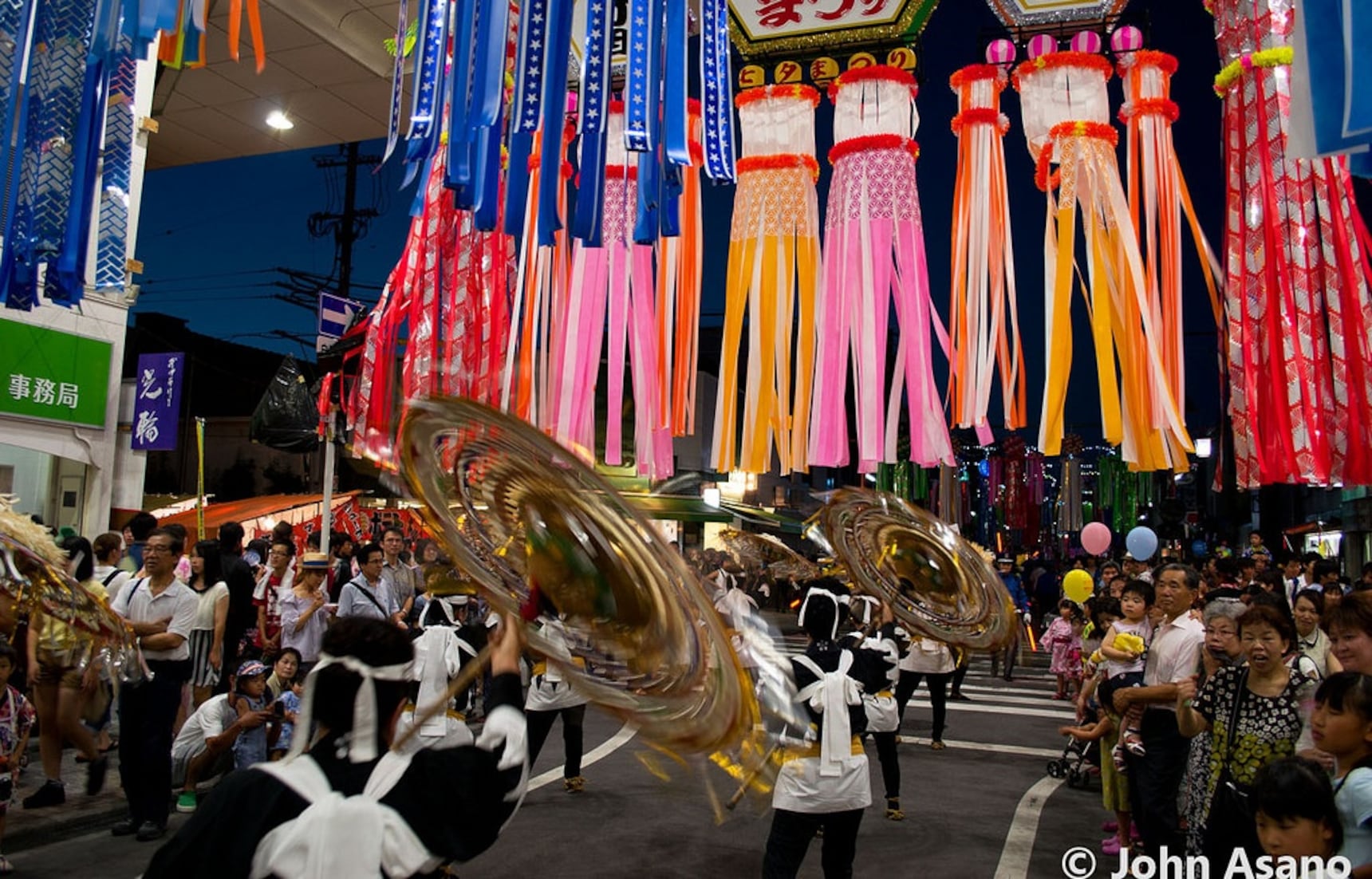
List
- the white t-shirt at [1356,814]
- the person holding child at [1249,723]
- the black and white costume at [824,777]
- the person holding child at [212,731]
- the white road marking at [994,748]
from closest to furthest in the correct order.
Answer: the white t-shirt at [1356,814], the person holding child at [1249,723], the black and white costume at [824,777], the person holding child at [212,731], the white road marking at [994,748]

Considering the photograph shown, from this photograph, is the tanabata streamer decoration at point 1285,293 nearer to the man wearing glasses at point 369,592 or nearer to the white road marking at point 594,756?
the white road marking at point 594,756

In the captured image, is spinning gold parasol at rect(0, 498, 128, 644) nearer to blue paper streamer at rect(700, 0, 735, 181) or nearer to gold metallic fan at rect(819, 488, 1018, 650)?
gold metallic fan at rect(819, 488, 1018, 650)

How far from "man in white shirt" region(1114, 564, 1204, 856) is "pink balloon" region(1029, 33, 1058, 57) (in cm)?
381

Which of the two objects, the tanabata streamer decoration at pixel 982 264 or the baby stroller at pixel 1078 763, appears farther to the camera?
the baby stroller at pixel 1078 763

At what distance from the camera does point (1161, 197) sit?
6.32 metres

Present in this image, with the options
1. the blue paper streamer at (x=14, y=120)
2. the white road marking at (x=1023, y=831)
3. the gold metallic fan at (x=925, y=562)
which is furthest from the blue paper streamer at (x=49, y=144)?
the white road marking at (x=1023, y=831)

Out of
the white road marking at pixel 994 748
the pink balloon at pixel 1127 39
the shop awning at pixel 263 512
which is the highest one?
the pink balloon at pixel 1127 39

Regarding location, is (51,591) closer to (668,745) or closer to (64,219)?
(64,219)

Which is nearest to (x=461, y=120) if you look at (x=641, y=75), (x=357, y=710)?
(x=641, y=75)

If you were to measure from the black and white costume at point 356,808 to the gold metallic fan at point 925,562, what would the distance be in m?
3.91

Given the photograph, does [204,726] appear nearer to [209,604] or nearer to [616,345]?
[209,604]

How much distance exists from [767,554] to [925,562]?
1554 cm

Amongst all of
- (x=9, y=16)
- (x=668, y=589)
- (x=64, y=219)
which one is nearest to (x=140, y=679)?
(x=64, y=219)

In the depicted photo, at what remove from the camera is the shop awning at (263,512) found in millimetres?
15422
